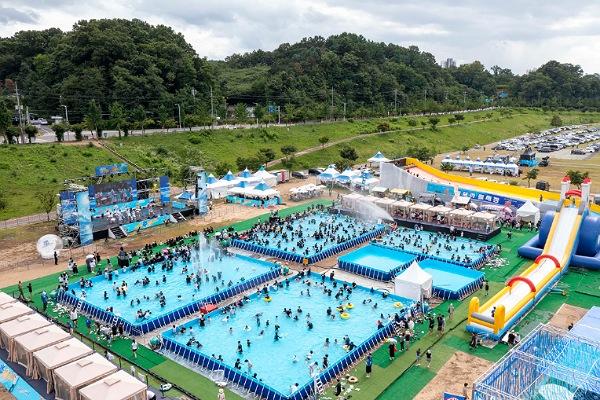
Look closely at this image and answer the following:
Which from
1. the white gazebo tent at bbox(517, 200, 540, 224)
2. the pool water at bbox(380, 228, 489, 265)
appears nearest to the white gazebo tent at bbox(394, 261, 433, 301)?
the pool water at bbox(380, 228, 489, 265)

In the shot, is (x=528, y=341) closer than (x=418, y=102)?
Yes

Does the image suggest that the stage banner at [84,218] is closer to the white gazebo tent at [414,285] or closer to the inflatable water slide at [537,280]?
the white gazebo tent at [414,285]

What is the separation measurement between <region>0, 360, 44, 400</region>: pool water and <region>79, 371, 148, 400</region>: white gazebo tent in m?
2.52

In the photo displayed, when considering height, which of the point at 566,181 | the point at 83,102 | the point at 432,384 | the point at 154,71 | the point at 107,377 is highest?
the point at 154,71

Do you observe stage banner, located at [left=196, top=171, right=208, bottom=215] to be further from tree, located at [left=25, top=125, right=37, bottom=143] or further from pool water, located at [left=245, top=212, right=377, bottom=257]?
tree, located at [left=25, top=125, right=37, bottom=143]

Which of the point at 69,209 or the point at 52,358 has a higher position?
the point at 69,209

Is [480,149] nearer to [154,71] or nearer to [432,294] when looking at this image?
[154,71]

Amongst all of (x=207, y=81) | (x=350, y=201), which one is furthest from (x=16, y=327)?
(x=207, y=81)

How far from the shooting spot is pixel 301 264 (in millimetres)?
33000

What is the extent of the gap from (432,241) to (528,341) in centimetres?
2013

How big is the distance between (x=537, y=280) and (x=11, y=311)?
86.0 feet

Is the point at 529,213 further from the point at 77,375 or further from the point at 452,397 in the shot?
the point at 77,375

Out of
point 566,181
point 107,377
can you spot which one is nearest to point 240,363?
point 107,377

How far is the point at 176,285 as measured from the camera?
29250mm
